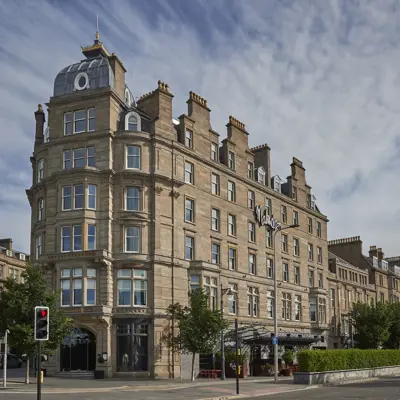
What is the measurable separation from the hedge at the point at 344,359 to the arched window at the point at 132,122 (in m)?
20.4

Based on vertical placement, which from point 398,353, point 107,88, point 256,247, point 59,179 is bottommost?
point 398,353

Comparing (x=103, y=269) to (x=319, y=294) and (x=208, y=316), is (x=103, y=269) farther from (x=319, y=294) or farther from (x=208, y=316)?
(x=319, y=294)

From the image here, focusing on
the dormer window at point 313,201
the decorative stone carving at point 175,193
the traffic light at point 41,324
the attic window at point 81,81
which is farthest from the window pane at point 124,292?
the dormer window at point 313,201

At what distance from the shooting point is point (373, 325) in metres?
70.4

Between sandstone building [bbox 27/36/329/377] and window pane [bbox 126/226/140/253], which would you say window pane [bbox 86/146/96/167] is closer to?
sandstone building [bbox 27/36/329/377]

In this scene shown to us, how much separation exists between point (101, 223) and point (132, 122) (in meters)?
8.22

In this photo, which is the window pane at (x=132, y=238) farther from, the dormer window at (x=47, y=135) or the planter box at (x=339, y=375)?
the planter box at (x=339, y=375)

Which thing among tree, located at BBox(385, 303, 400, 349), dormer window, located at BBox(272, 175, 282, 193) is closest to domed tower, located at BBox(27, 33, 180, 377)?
dormer window, located at BBox(272, 175, 282, 193)

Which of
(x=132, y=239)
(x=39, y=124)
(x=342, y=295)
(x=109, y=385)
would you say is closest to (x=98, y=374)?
(x=109, y=385)

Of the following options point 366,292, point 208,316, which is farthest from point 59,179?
point 366,292

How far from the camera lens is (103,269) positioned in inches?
1791

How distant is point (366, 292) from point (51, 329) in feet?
199

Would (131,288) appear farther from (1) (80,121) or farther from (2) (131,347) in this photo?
(1) (80,121)

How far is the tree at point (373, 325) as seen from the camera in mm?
70125
